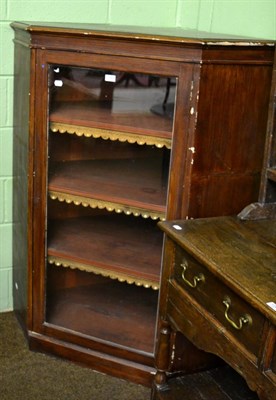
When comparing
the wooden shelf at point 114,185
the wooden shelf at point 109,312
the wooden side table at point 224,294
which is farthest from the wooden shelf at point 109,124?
the wooden shelf at point 109,312

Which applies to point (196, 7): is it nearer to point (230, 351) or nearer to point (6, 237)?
point (6, 237)

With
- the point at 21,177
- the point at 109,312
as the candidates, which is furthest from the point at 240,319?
the point at 21,177

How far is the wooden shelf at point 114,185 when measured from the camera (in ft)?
7.09

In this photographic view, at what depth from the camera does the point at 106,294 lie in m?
2.51

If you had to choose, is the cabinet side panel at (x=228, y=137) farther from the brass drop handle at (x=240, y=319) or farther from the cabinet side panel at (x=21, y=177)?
the cabinet side panel at (x=21, y=177)

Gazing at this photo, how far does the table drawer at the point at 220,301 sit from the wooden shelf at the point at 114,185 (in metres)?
0.38

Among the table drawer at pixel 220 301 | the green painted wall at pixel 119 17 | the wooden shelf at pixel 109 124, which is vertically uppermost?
the green painted wall at pixel 119 17

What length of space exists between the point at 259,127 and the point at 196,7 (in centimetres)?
82

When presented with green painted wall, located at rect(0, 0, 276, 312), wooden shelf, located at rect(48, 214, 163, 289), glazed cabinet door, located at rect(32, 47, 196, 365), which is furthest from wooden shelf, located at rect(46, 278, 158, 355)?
green painted wall, located at rect(0, 0, 276, 312)

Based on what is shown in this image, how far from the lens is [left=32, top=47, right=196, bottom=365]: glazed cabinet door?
2055 millimetres

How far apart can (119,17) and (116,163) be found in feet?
2.34

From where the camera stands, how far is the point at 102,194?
2.22 metres

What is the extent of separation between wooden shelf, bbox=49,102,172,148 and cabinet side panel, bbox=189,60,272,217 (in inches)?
6.0

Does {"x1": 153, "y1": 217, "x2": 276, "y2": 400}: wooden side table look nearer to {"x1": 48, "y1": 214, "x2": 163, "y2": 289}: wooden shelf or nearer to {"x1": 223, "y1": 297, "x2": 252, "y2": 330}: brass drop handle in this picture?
{"x1": 223, "y1": 297, "x2": 252, "y2": 330}: brass drop handle
